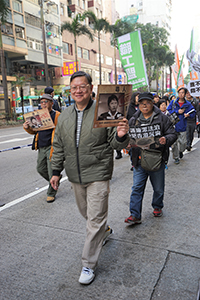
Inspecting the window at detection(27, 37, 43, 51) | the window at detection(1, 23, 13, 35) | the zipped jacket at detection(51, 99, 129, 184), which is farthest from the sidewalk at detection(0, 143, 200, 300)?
the window at detection(27, 37, 43, 51)

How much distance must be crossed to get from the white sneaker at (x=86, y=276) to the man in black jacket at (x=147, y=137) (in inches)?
47.2

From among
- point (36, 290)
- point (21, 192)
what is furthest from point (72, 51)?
point (36, 290)

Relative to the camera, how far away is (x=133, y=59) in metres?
10.0

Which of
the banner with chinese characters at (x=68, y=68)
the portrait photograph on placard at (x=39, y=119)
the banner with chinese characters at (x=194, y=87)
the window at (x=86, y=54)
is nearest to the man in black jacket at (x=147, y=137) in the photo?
the portrait photograph on placard at (x=39, y=119)

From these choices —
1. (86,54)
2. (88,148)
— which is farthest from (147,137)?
(86,54)

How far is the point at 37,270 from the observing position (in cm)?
286

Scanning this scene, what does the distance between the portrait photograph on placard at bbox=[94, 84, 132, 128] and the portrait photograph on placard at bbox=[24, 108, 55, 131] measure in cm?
A: 240

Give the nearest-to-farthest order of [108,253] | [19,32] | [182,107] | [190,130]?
[108,253]
[182,107]
[190,130]
[19,32]

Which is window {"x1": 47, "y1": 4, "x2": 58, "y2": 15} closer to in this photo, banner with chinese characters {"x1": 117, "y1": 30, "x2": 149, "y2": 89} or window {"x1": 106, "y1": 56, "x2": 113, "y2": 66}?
window {"x1": 106, "y1": 56, "x2": 113, "y2": 66}

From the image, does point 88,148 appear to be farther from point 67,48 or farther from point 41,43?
point 67,48

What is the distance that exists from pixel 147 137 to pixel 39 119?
1.86 meters

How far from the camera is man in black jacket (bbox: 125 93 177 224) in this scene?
3707mm

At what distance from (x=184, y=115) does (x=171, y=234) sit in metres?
4.61

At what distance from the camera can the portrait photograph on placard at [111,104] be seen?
2.34 metres
